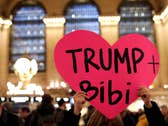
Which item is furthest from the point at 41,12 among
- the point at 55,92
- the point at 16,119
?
the point at 16,119

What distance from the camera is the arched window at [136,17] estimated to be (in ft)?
82.3

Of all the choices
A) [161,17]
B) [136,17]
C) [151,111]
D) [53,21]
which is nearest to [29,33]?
[53,21]

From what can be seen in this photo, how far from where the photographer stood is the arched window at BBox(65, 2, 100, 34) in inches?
990

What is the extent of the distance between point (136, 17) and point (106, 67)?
2263cm

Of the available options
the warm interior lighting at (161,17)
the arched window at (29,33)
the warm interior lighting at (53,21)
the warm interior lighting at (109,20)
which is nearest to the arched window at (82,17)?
the warm interior lighting at (109,20)

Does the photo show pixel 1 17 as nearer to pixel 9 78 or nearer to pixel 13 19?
pixel 13 19

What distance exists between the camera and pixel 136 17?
2533 cm

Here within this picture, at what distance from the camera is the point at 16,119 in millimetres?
6465

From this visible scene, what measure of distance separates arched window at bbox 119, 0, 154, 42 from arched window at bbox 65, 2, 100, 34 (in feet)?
5.49

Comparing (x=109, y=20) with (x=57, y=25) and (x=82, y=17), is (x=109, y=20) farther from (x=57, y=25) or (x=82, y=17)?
(x=57, y=25)

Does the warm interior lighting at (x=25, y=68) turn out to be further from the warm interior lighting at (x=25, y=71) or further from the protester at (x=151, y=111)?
the protester at (x=151, y=111)

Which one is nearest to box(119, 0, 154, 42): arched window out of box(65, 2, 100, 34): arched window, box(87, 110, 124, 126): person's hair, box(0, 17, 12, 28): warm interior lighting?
box(65, 2, 100, 34): arched window

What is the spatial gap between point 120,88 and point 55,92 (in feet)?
61.1

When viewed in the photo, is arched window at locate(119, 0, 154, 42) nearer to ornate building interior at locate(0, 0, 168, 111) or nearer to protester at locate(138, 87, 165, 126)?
ornate building interior at locate(0, 0, 168, 111)
